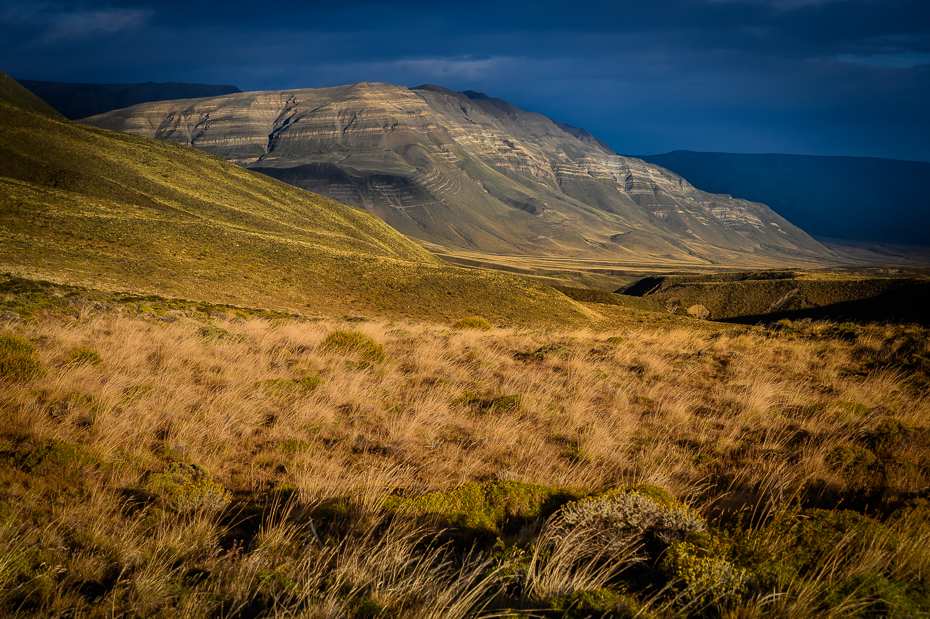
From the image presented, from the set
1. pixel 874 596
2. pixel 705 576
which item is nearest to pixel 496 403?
pixel 705 576

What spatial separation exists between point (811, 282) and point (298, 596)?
63774mm

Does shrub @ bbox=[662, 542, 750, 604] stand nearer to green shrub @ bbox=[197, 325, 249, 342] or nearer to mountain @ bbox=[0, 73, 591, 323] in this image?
green shrub @ bbox=[197, 325, 249, 342]

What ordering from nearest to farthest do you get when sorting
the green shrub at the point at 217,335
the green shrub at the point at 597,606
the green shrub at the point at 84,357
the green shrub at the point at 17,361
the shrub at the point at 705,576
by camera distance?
the green shrub at the point at 597,606 → the shrub at the point at 705,576 → the green shrub at the point at 17,361 → the green shrub at the point at 84,357 → the green shrub at the point at 217,335

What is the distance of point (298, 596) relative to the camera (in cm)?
241

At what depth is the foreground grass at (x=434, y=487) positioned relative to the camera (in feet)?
8.11

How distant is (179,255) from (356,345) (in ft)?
99.0

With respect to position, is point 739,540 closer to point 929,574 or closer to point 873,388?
point 929,574

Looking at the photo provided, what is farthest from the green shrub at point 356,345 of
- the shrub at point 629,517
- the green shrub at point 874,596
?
the green shrub at point 874,596

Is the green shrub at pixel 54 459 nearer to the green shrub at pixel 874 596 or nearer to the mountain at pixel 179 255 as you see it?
the green shrub at pixel 874 596

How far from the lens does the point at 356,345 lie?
29.8 feet

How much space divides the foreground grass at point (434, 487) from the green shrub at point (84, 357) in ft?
Answer: 0.09

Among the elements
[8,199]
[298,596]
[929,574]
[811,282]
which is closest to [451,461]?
[298,596]

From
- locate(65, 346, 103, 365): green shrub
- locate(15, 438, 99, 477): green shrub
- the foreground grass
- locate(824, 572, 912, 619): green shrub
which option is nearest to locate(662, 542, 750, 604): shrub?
the foreground grass

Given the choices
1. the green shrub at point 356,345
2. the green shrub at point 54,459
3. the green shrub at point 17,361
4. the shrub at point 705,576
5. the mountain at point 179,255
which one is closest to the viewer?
the shrub at point 705,576
